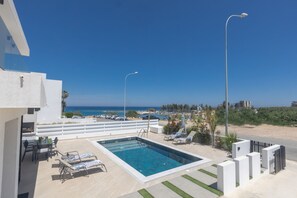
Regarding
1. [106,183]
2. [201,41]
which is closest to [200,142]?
[106,183]

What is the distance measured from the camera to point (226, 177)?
225 inches

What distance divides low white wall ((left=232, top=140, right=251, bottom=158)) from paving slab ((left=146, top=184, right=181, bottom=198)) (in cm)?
471

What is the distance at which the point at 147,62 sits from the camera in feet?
127

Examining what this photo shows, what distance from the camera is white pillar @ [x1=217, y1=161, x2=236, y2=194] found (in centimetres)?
566

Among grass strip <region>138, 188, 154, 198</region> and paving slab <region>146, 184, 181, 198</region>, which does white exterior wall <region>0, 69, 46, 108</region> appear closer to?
grass strip <region>138, 188, 154, 198</region>

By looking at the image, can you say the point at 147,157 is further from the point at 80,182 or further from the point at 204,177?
the point at 80,182

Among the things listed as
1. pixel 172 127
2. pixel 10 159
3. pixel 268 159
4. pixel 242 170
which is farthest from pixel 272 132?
pixel 10 159

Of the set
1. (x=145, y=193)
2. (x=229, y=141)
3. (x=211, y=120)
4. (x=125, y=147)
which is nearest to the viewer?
(x=145, y=193)

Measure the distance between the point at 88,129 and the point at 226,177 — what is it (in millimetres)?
12103

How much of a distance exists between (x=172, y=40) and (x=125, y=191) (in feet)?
77.6

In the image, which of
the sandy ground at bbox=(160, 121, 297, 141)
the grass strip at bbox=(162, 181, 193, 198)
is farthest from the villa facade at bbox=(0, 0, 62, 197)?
the sandy ground at bbox=(160, 121, 297, 141)

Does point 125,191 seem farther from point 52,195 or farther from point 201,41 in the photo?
point 201,41

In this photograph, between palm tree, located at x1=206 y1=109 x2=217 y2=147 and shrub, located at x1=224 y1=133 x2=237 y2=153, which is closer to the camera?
shrub, located at x1=224 y1=133 x2=237 y2=153

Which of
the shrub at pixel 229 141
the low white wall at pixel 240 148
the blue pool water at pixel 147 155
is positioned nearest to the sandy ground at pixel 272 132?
the blue pool water at pixel 147 155
